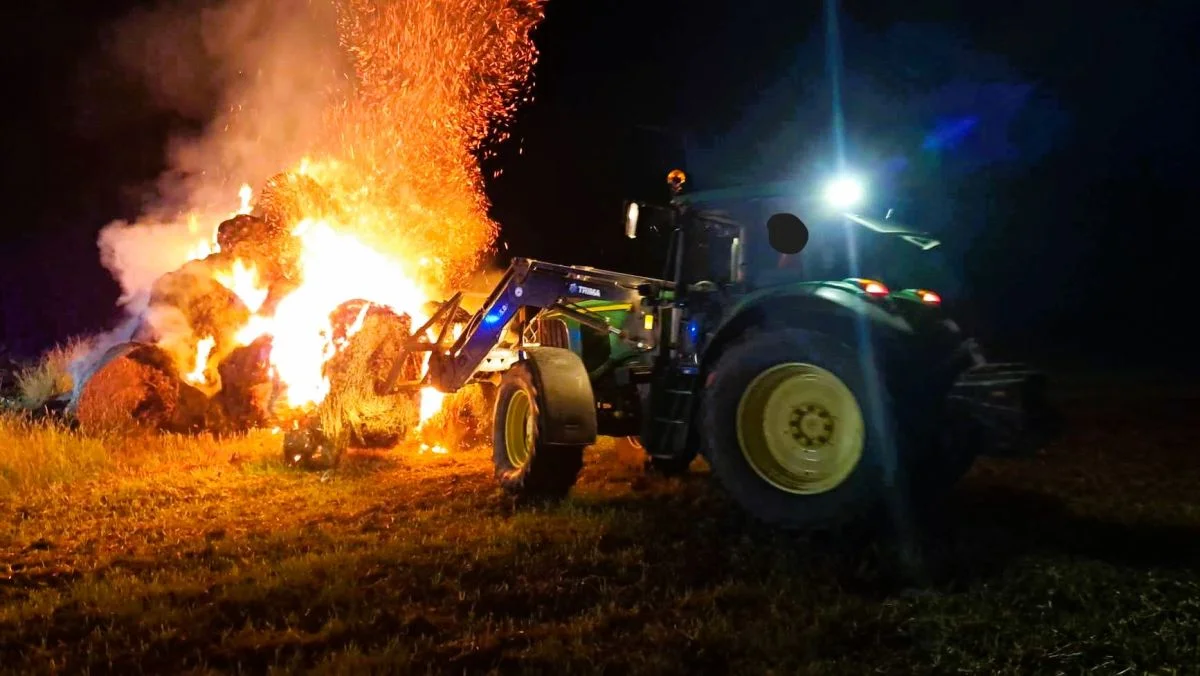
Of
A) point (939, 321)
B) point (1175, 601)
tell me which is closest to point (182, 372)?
point (939, 321)

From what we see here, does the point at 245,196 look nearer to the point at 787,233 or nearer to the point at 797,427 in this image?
the point at 787,233

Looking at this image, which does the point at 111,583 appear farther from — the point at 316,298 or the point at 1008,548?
the point at 316,298

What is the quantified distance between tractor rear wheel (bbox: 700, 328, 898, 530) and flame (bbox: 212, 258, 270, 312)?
10256 millimetres

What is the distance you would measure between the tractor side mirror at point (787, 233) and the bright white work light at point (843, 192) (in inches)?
11.5

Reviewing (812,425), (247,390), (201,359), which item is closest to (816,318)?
(812,425)

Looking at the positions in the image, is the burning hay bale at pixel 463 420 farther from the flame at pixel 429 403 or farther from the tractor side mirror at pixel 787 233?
the tractor side mirror at pixel 787 233

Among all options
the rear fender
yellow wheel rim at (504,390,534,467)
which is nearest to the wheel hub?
the rear fender

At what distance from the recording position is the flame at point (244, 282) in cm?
1456

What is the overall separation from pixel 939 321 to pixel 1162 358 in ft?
76.2

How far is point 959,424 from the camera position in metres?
5.94

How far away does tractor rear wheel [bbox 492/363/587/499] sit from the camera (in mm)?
7656

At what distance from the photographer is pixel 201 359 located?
44.9ft

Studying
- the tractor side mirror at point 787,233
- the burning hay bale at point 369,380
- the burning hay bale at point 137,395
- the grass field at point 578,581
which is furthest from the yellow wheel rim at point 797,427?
the burning hay bale at point 137,395

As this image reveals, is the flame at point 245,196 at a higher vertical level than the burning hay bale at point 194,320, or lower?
higher
